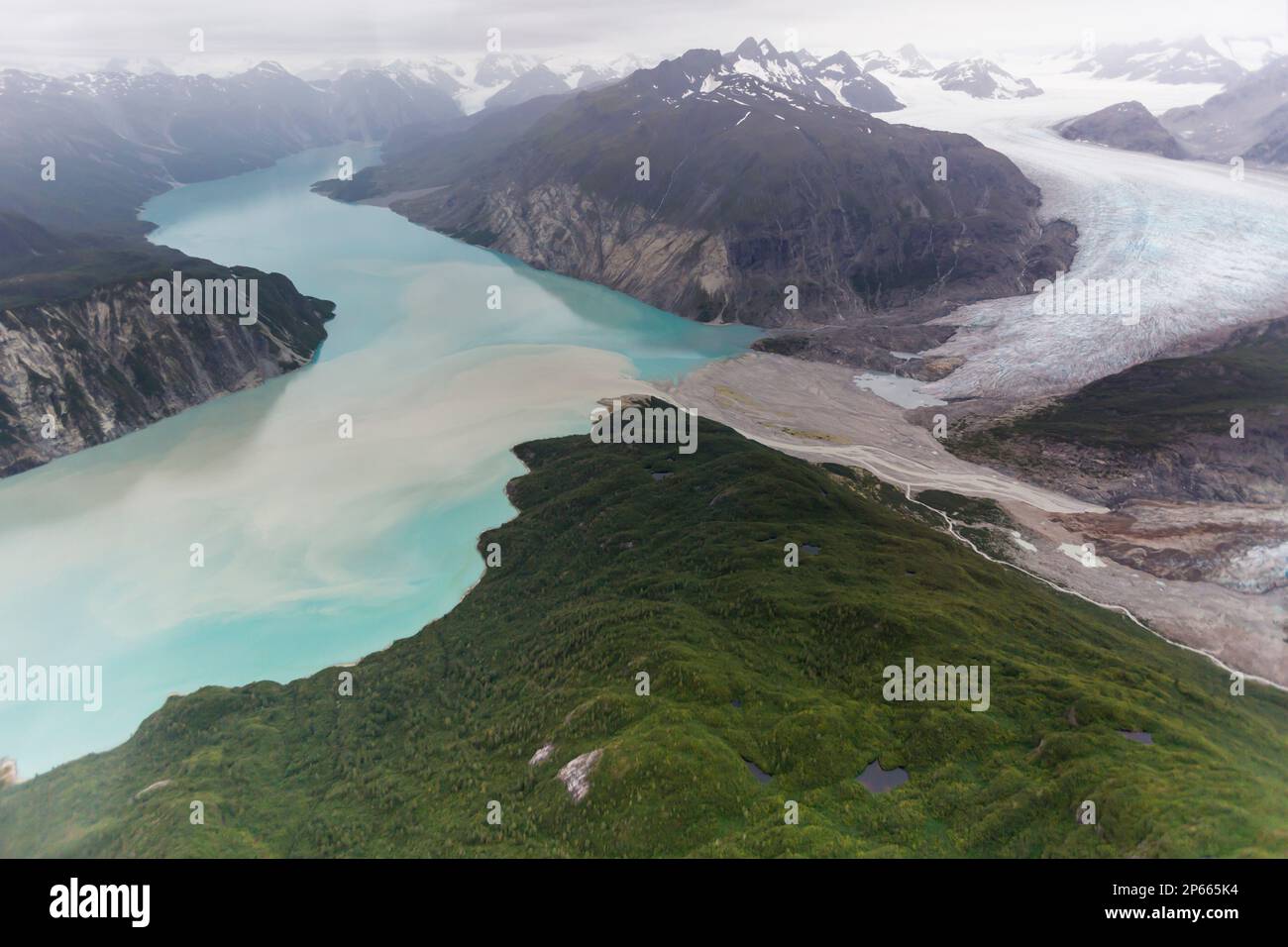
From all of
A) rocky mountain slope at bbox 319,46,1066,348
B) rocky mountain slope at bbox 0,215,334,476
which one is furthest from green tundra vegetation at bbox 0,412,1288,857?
rocky mountain slope at bbox 319,46,1066,348

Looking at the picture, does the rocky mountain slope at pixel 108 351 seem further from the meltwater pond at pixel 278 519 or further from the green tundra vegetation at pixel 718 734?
the green tundra vegetation at pixel 718 734

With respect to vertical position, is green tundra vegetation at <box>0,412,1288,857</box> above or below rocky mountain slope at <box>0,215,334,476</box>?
below

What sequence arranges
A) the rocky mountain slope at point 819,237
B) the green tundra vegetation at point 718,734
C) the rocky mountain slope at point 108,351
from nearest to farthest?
the green tundra vegetation at point 718,734, the rocky mountain slope at point 108,351, the rocky mountain slope at point 819,237

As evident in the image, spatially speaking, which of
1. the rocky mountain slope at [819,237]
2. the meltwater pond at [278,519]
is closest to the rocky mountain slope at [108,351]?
the meltwater pond at [278,519]

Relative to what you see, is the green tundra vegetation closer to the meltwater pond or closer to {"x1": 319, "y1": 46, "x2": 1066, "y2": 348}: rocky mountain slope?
the meltwater pond

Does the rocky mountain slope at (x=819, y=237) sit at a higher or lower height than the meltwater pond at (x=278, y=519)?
higher

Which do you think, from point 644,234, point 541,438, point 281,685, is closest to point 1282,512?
point 541,438
